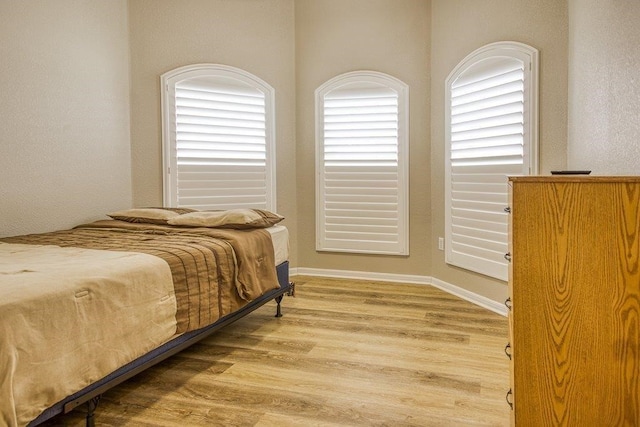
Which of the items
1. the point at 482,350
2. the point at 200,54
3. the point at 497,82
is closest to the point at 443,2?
the point at 497,82

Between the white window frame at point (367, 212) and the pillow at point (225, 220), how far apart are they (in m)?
1.69

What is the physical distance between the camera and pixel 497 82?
12.6 feet

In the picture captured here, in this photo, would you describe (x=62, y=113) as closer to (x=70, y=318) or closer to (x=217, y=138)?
(x=217, y=138)

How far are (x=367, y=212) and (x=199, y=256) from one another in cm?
262

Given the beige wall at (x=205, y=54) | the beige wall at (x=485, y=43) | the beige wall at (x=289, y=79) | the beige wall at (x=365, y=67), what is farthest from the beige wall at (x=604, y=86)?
the beige wall at (x=205, y=54)

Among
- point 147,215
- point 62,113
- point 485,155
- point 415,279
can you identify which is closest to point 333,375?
point 147,215

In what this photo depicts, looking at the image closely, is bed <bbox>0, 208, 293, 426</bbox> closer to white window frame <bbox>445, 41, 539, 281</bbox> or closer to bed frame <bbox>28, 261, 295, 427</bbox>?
bed frame <bbox>28, 261, 295, 427</bbox>

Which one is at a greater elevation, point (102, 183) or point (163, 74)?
point (163, 74)

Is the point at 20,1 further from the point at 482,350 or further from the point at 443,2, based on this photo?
the point at 482,350

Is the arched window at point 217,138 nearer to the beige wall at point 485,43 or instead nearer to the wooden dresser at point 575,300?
the beige wall at point 485,43

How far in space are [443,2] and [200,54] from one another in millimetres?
2254

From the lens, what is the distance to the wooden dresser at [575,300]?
159 cm

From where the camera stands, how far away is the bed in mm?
1650

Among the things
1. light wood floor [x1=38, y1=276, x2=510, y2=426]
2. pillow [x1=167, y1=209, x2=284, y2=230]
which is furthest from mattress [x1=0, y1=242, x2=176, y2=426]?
pillow [x1=167, y1=209, x2=284, y2=230]
